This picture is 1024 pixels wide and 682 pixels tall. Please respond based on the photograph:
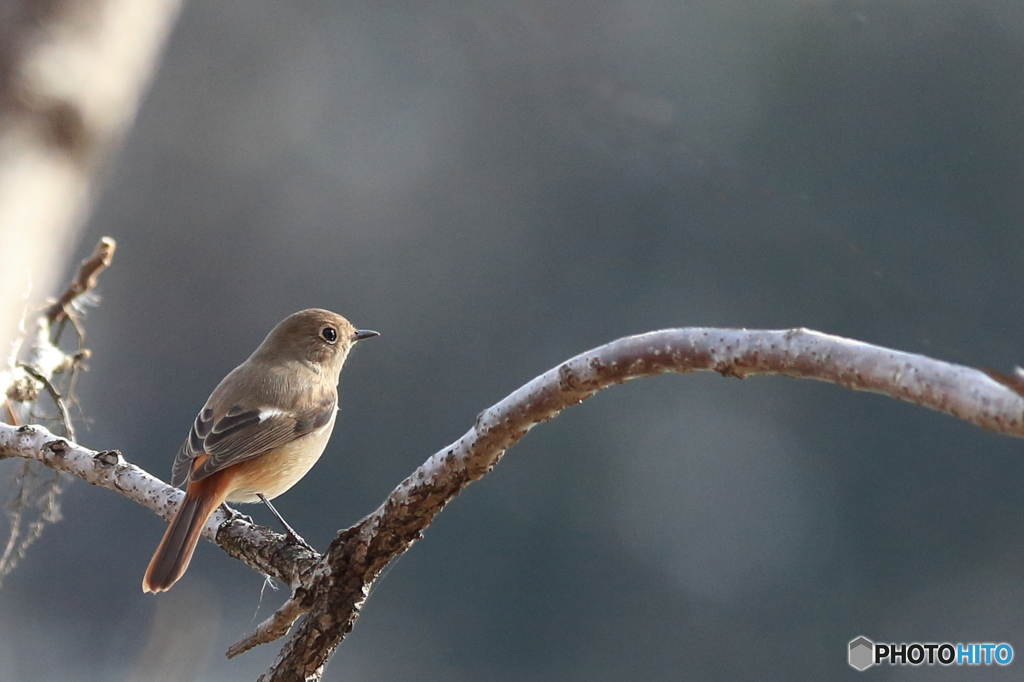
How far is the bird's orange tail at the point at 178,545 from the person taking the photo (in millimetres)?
2312

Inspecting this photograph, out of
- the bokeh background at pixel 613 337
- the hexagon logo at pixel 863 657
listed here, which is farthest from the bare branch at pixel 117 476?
the bokeh background at pixel 613 337

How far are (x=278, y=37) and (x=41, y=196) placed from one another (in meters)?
19.7

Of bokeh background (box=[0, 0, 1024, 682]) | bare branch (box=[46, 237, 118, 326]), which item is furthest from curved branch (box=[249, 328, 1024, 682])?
bokeh background (box=[0, 0, 1024, 682])

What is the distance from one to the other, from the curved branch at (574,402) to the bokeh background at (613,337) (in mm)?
7075

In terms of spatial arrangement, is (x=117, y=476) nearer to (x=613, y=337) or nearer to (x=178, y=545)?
(x=178, y=545)

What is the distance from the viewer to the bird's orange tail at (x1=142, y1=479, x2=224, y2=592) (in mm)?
2312

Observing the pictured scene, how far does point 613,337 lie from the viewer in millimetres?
11250

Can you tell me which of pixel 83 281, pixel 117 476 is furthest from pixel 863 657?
pixel 83 281

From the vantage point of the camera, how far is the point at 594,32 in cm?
1269

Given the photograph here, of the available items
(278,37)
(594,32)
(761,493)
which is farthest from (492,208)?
(278,37)

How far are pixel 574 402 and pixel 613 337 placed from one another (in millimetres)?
9698

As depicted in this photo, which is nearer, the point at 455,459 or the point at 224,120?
the point at 455,459

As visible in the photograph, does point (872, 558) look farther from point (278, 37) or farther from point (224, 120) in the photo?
point (278, 37)

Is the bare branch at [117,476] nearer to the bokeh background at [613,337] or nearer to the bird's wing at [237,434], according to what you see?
the bird's wing at [237,434]
